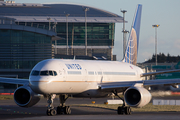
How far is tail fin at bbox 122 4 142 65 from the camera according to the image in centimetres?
4338

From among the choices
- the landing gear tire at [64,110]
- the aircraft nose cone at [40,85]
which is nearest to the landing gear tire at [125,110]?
the landing gear tire at [64,110]

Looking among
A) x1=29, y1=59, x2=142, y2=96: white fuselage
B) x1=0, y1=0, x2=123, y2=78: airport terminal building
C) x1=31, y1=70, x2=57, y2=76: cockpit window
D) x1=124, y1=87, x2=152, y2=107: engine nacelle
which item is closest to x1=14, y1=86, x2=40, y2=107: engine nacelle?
x1=29, y1=59, x2=142, y2=96: white fuselage

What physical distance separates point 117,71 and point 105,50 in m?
92.8

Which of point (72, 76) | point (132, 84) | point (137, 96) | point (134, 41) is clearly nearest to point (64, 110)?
point (72, 76)

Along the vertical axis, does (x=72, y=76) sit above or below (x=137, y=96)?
above

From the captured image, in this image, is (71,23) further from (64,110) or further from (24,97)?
(24,97)

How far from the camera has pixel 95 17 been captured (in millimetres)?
122562

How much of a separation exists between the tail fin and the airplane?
25.6 ft

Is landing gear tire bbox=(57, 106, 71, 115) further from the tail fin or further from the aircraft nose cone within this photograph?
the tail fin

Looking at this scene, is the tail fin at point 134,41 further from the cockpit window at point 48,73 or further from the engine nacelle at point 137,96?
the cockpit window at point 48,73

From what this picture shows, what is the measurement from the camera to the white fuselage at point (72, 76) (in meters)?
26.3

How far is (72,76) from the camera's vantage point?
94.4ft

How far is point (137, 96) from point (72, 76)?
5.74m

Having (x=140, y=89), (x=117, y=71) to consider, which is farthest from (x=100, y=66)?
(x=140, y=89)
